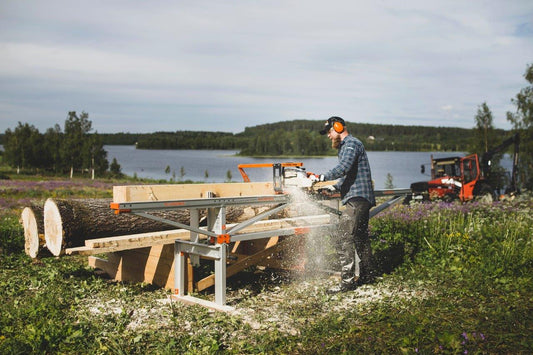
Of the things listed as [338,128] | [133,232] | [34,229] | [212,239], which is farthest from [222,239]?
[34,229]

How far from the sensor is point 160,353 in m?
4.38

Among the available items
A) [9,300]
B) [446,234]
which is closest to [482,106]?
[446,234]

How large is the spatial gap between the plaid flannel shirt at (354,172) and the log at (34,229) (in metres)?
4.09

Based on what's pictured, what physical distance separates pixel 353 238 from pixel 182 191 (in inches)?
92.4

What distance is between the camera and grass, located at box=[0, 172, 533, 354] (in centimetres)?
450

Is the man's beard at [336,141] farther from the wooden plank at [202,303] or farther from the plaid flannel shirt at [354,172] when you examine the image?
the wooden plank at [202,303]

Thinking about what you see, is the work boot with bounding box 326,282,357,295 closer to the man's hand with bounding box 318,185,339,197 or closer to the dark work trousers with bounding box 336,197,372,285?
the dark work trousers with bounding box 336,197,372,285

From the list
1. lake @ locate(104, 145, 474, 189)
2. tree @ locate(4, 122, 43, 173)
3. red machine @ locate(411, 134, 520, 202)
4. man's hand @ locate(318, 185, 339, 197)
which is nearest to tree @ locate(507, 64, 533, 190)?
lake @ locate(104, 145, 474, 189)

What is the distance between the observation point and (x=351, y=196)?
6484mm

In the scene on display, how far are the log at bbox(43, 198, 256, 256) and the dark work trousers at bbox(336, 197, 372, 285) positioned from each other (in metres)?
2.74

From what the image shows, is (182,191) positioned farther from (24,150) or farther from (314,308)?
(24,150)

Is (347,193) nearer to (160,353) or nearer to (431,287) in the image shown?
(431,287)

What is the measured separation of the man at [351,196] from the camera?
6.44 metres

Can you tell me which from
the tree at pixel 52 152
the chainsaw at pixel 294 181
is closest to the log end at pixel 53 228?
the chainsaw at pixel 294 181
